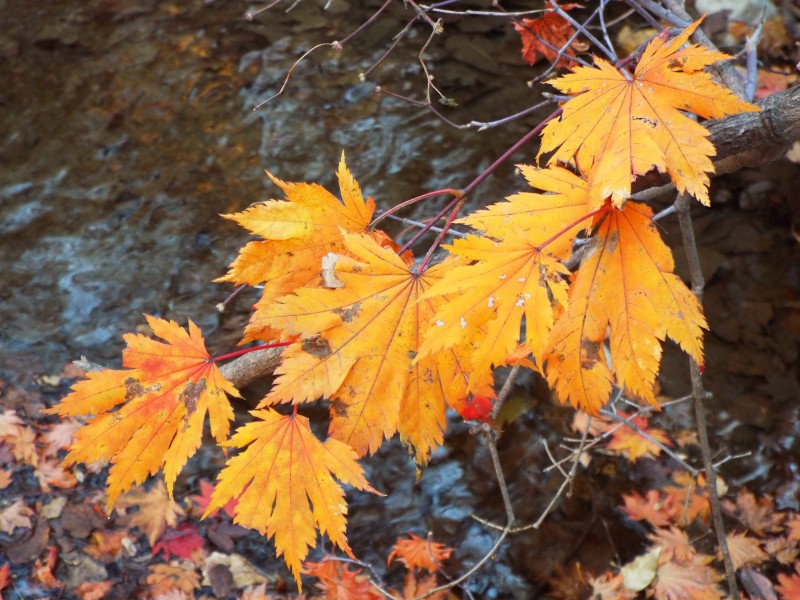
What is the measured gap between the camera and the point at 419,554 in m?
3.01

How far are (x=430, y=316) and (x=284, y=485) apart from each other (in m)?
0.51

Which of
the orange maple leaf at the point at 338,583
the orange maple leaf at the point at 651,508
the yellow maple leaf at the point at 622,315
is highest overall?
the yellow maple leaf at the point at 622,315

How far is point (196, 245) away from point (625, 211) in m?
3.28

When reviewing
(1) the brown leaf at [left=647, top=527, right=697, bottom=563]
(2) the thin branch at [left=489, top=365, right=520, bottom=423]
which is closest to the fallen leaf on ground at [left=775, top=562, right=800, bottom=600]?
(1) the brown leaf at [left=647, top=527, right=697, bottom=563]

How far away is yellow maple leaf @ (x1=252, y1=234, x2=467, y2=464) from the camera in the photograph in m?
1.29

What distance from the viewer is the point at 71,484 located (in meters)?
3.10

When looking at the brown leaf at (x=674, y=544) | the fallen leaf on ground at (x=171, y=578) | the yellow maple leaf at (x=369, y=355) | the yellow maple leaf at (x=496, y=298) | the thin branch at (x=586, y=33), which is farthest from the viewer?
the brown leaf at (x=674, y=544)

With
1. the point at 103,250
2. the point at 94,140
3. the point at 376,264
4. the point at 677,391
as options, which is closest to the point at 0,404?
the point at 103,250

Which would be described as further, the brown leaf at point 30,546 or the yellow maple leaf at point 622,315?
the brown leaf at point 30,546

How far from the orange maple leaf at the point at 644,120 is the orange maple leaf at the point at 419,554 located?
7.38 feet

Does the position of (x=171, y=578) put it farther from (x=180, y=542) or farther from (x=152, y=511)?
(x=152, y=511)

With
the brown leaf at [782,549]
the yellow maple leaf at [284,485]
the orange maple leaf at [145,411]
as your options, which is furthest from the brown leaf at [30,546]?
the brown leaf at [782,549]

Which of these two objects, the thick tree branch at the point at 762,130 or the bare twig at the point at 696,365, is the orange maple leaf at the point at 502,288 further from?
the bare twig at the point at 696,365

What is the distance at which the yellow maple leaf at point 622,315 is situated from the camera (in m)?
1.19
